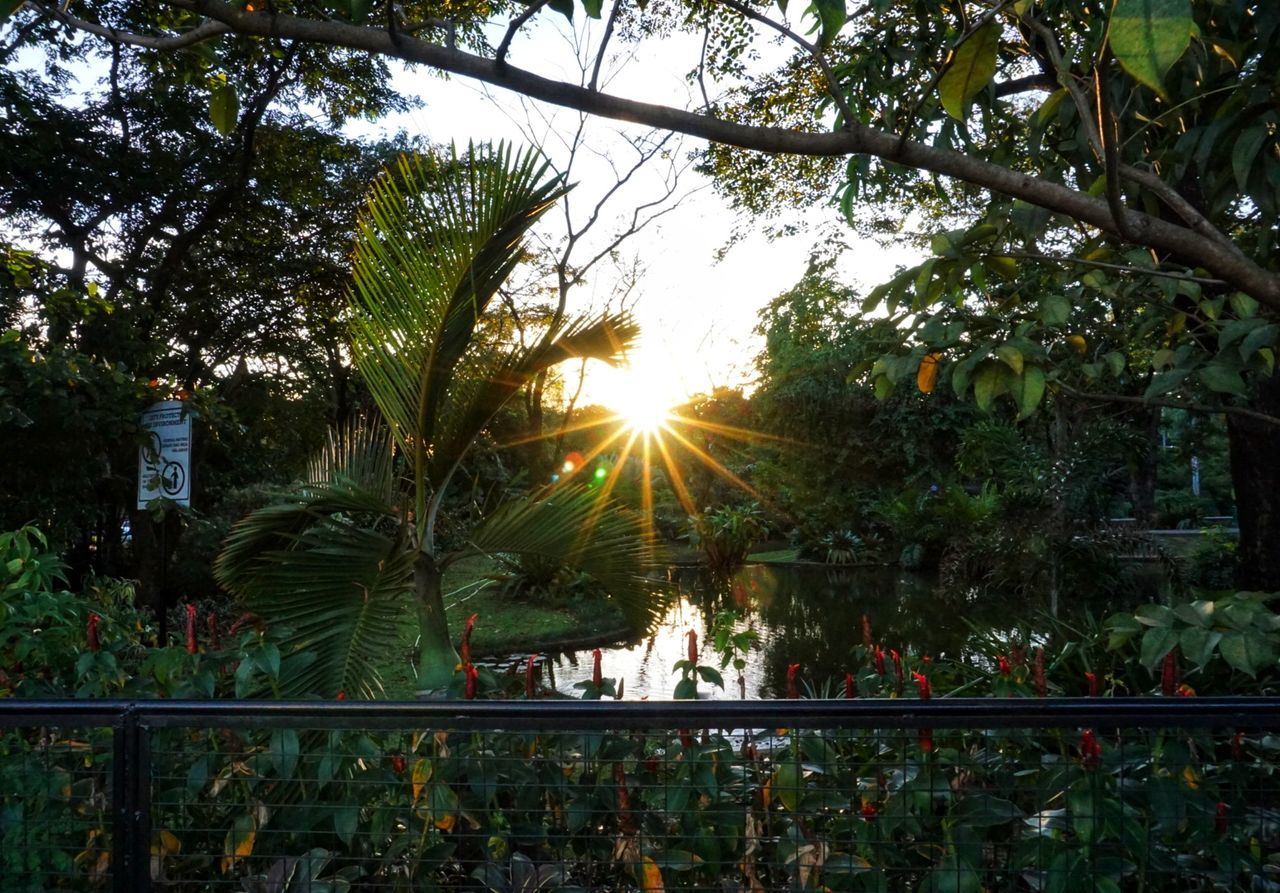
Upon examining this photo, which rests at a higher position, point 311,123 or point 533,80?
point 311,123

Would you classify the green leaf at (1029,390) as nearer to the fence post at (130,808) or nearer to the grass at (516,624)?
the fence post at (130,808)

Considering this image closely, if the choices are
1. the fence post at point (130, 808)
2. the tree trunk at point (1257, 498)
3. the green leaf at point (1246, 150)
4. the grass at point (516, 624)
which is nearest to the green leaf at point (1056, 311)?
the green leaf at point (1246, 150)

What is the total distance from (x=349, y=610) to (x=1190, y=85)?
293 centimetres

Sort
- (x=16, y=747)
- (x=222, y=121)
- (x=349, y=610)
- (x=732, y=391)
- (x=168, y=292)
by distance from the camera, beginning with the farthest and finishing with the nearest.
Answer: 1. (x=732, y=391)
2. (x=168, y=292)
3. (x=349, y=610)
4. (x=222, y=121)
5. (x=16, y=747)

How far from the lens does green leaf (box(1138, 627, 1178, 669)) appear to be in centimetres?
206

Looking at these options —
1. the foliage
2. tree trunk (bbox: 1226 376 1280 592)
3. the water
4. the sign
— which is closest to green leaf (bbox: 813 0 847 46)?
the water

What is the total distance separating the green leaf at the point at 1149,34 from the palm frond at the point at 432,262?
7.94 feet

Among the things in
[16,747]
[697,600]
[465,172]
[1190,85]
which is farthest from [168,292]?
[1190,85]

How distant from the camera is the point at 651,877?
Answer: 182 cm

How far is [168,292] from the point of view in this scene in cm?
1258

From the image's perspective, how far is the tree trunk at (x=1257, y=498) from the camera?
5.56m

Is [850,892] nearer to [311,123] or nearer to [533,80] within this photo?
[533,80]

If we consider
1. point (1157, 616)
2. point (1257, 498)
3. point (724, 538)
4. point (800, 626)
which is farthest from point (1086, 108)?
point (724, 538)

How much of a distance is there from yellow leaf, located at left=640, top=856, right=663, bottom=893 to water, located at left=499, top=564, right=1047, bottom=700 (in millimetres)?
2348
